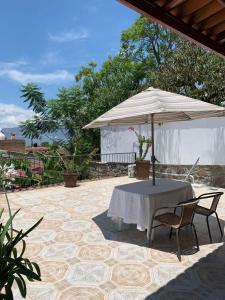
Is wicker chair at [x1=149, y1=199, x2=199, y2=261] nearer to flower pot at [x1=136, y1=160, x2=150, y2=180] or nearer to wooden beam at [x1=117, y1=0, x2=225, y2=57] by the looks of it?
wooden beam at [x1=117, y1=0, x2=225, y2=57]

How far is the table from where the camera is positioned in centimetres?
391

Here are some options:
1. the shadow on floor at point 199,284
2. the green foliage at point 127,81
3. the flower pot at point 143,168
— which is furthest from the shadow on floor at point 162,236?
the green foliage at point 127,81

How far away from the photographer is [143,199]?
155 inches

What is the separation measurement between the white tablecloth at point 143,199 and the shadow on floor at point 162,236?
0.29 meters

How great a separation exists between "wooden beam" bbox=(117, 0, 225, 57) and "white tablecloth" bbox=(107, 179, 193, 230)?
225cm

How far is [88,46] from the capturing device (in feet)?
68.7

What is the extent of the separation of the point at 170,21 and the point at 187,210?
94.8 inches

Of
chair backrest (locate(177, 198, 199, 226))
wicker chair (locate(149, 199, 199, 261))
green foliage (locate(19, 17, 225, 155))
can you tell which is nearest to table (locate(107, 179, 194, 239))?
wicker chair (locate(149, 199, 199, 261))

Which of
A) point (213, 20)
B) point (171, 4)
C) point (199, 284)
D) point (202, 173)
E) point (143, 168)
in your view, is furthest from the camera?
point (143, 168)

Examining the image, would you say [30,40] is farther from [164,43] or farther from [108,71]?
[164,43]

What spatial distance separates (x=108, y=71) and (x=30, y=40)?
763 centimetres

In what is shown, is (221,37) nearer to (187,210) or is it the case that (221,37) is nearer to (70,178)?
(187,210)

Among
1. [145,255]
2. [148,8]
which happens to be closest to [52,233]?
[145,255]

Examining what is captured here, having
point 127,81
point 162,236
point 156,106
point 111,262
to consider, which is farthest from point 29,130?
point 111,262
